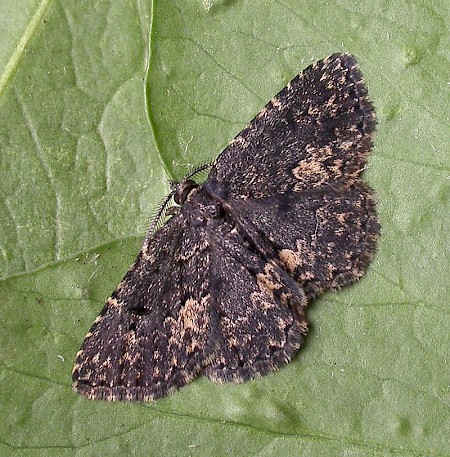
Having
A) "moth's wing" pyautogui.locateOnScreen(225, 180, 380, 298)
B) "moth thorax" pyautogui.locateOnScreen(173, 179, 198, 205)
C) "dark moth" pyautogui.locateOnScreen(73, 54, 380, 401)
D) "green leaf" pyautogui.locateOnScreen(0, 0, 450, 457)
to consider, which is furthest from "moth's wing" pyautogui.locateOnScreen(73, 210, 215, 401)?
"moth's wing" pyautogui.locateOnScreen(225, 180, 380, 298)

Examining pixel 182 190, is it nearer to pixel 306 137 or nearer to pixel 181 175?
pixel 181 175

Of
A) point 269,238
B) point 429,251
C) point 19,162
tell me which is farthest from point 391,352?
point 19,162

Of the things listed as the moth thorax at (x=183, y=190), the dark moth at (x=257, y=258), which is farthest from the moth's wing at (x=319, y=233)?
the moth thorax at (x=183, y=190)

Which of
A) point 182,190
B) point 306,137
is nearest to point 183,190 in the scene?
point 182,190

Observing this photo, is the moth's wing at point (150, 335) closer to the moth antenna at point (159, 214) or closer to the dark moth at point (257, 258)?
the dark moth at point (257, 258)

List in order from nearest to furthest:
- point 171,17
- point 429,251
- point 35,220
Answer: point 429,251
point 171,17
point 35,220

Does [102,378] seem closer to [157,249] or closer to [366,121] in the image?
[157,249]
